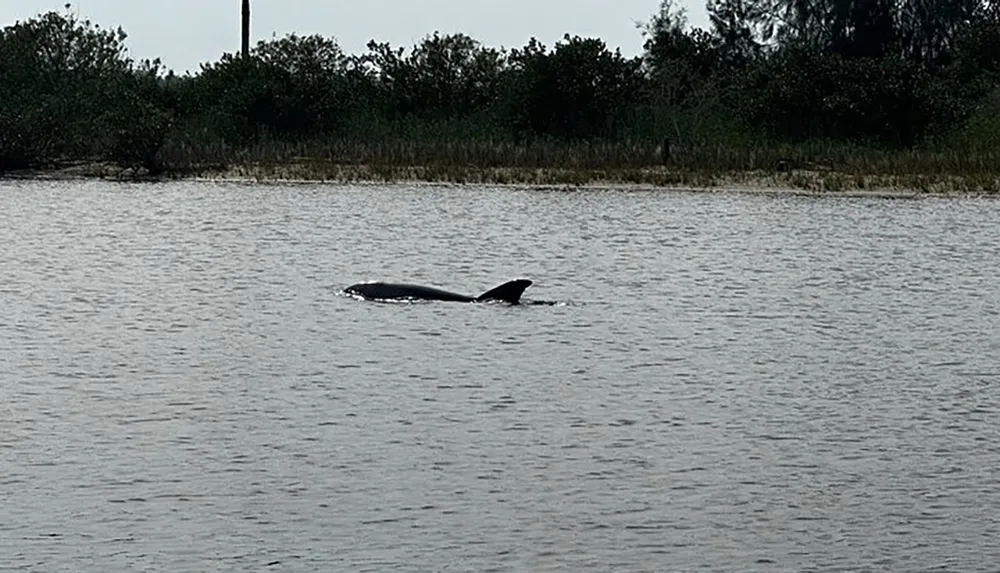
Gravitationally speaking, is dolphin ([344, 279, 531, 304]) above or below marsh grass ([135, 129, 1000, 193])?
below

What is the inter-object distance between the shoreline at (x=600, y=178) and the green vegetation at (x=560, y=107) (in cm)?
11

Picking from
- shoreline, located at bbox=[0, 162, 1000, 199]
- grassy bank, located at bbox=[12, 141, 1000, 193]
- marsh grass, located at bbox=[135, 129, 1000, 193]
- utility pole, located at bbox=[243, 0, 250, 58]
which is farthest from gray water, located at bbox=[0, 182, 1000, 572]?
utility pole, located at bbox=[243, 0, 250, 58]

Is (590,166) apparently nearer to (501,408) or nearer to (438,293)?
(438,293)

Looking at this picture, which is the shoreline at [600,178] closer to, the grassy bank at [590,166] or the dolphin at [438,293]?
the grassy bank at [590,166]

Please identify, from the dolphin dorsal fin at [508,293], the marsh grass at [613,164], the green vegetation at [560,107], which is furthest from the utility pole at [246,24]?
the dolphin dorsal fin at [508,293]

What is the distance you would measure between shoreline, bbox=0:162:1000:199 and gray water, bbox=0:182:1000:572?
13.1 m

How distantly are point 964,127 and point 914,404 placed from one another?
38865 mm

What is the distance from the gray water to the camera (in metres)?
11.9

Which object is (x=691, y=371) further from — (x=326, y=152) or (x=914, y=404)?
(x=326, y=152)

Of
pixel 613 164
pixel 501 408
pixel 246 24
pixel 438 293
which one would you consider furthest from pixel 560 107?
pixel 501 408

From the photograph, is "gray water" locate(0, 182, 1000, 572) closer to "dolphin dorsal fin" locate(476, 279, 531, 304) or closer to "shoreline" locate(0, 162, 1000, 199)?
"dolphin dorsal fin" locate(476, 279, 531, 304)

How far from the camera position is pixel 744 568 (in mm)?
11367

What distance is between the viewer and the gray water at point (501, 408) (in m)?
11.9

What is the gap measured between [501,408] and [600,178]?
1250 inches
